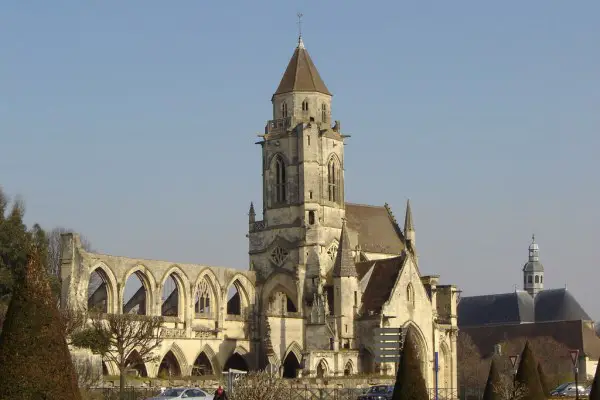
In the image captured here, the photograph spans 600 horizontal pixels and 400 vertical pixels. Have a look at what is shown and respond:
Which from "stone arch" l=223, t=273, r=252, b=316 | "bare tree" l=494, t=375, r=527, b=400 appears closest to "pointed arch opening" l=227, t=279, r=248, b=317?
"stone arch" l=223, t=273, r=252, b=316

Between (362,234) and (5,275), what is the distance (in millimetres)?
25350

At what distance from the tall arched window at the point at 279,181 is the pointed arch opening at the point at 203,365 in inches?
429

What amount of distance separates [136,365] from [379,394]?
Answer: 1742 cm

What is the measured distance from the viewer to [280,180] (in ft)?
229

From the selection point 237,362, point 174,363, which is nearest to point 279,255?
point 237,362

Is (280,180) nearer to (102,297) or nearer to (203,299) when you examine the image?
(203,299)

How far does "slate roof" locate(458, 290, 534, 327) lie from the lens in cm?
10469

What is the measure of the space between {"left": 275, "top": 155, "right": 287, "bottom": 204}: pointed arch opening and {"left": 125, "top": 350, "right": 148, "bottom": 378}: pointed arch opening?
14.8 m

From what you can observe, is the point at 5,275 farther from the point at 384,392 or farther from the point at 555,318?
the point at 555,318

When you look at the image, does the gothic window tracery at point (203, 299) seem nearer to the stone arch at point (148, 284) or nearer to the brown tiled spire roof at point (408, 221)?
the stone arch at point (148, 284)

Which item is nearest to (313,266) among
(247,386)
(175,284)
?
(175,284)

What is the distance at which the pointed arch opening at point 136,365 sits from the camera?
56053 millimetres

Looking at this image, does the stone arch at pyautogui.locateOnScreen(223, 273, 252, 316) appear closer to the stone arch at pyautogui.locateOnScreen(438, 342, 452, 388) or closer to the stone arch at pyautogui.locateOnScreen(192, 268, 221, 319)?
the stone arch at pyautogui.locateOnScreen(192, 268, 221, 319)

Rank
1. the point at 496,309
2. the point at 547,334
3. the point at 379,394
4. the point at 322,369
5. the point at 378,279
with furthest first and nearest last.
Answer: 1. the point at 496,309
2. the point at 547,334
3. the point at 378,279
4. the point at 322,369
5. the point at 379,394
